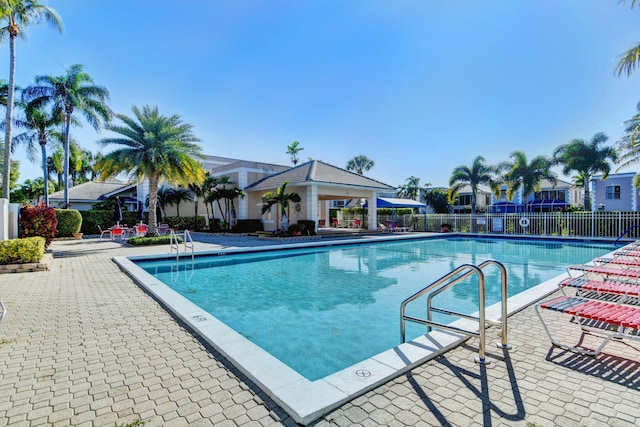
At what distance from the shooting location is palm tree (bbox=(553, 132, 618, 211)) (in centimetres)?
2603

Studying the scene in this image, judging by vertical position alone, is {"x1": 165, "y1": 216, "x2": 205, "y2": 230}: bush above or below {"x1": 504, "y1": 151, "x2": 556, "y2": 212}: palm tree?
below

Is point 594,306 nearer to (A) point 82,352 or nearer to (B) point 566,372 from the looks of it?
(B) point 566,372

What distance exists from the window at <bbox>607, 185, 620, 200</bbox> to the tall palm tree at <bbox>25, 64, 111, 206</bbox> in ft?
156

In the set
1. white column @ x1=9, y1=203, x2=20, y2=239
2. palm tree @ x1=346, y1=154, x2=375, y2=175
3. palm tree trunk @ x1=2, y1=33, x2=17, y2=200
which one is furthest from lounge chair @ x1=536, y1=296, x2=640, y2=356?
palm tree @ x1=346, y1=154, x2=375, y2=175

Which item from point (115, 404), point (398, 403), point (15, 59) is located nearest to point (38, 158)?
point (15, 59)

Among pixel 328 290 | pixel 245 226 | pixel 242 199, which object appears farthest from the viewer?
pixel 242 199

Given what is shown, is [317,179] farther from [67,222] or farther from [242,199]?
[67,222]

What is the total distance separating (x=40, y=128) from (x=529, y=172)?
39.6 m

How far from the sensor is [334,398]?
2.74 meters

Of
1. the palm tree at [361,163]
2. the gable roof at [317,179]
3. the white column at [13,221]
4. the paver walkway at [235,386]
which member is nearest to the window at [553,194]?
the palm tree at [361,163]

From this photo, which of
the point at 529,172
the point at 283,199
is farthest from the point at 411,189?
the point at 283,199

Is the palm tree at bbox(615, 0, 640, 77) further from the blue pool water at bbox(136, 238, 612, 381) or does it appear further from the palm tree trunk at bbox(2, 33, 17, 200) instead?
the palm tree trunk at bbox(2, 33, 17, 200)

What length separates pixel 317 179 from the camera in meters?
21.0

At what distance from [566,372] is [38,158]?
32.0 meters
